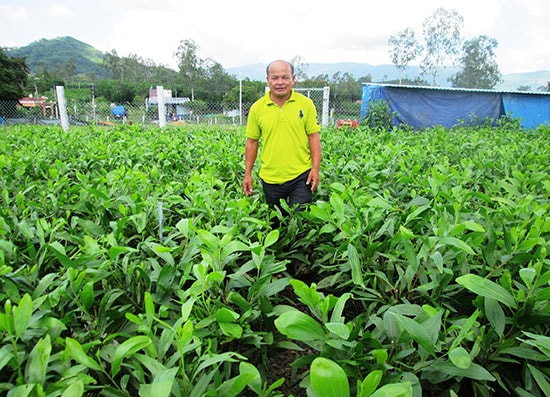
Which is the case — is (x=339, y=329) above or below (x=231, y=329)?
above

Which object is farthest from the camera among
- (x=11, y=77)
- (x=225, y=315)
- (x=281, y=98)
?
(x=11, y=77)

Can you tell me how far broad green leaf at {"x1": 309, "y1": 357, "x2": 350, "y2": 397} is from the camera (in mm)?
757

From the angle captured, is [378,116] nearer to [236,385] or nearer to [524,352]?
[524,352]

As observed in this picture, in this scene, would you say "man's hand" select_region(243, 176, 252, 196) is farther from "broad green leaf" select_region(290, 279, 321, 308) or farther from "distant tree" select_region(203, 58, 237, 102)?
"distant tree" select_region(203, 58, 237, 102)

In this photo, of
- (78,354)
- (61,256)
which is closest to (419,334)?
(78,354)

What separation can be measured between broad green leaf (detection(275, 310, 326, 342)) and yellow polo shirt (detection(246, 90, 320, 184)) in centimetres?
194

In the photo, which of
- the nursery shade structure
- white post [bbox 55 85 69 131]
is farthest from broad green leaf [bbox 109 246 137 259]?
the nursery shade structure

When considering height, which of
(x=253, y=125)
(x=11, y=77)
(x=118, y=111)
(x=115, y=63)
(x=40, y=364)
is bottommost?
(x=40, y=364)

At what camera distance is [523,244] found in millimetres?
1344

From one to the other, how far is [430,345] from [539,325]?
1.61 ft

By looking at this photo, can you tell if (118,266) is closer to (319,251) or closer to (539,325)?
(319,251)

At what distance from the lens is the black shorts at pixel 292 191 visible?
284cm

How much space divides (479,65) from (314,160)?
56098 mm

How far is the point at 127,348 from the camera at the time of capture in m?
0.92
